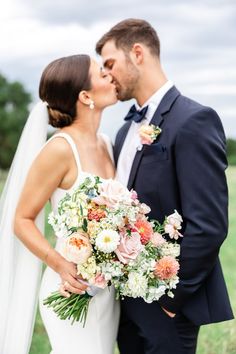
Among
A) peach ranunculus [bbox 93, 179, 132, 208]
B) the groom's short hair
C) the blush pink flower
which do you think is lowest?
the blush pink flower

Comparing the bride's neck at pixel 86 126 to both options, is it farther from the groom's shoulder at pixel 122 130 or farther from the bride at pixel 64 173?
the groom's shoulder at pixel 122 130

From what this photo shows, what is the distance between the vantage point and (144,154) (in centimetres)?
406

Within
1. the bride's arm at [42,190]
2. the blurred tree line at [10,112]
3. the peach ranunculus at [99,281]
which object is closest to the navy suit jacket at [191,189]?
the bride's arm at [42,190]

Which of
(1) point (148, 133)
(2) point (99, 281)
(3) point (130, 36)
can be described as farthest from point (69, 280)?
(3) point (130, 36)

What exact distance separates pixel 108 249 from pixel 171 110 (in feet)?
3.52

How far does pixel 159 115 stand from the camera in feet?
13.5

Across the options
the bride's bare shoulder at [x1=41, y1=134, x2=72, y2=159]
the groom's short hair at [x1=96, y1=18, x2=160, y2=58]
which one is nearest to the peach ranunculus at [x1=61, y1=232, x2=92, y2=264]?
the bride's bare shoulder at [x1=41, y1=134, x2=72, y2=159]

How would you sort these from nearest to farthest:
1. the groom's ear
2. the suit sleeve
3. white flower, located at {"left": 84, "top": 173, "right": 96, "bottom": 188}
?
white flower, located at {"left": 84, "top": 173, "right": 96, "bottom": 188}
the suit sleeve
the groom's ear

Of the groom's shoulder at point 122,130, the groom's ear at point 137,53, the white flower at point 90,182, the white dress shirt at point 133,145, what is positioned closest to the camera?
the white flower at point 90,182

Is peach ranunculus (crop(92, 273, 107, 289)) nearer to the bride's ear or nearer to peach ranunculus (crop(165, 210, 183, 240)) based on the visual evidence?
peach ranunculus (crop(165, 210, 183, 240))

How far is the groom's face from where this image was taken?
4.46 m

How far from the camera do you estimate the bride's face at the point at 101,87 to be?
4.07 metres

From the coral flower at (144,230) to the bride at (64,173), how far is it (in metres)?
0.43

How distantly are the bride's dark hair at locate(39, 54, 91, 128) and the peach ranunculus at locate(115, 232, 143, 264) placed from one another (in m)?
0.97
